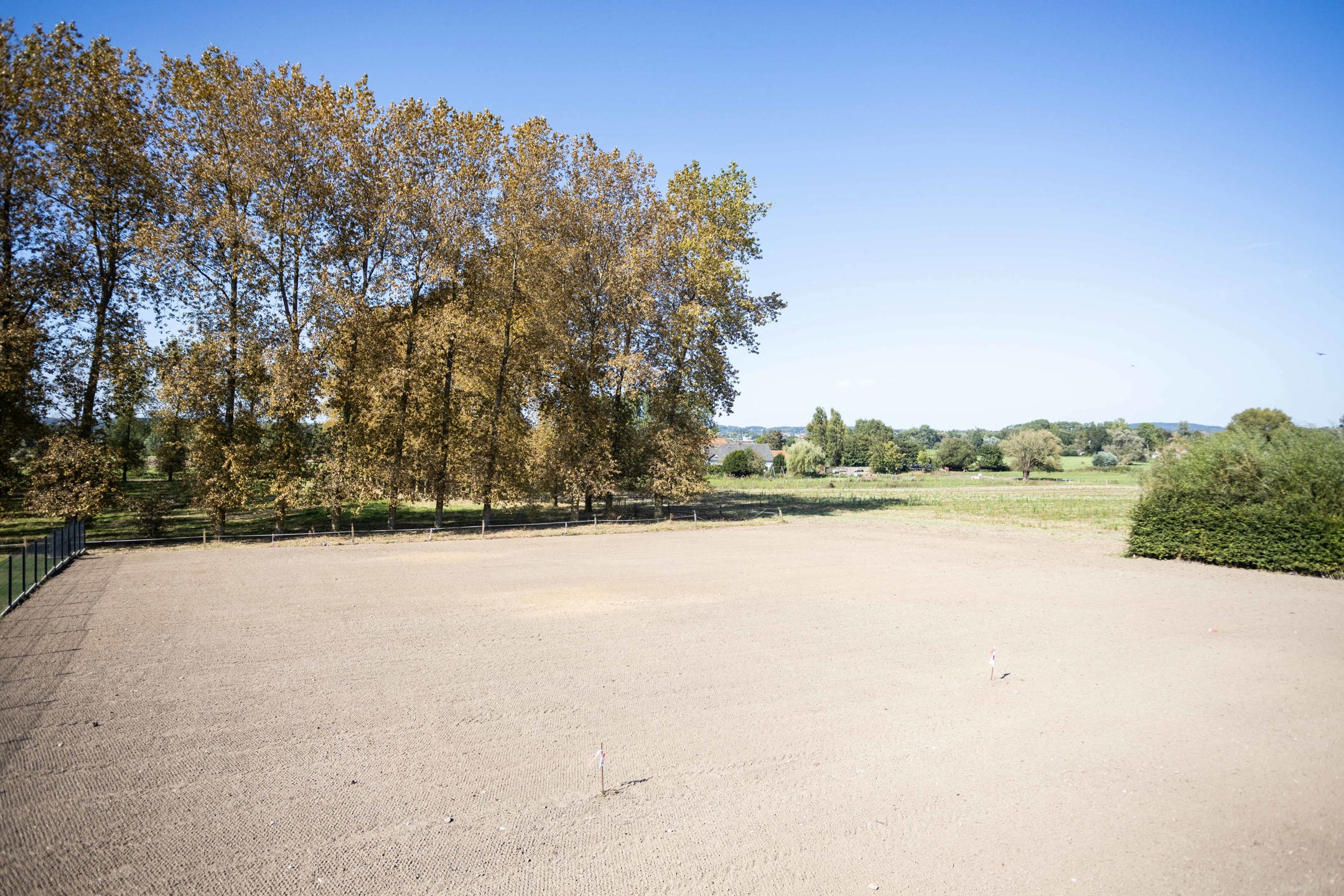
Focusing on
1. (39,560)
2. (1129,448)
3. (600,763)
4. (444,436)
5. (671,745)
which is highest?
(1129,448)

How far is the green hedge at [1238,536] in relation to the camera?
19016 millimetres

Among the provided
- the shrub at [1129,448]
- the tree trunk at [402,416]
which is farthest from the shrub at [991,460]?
the tree trunk at [402,416]

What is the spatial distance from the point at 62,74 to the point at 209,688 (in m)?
27.7

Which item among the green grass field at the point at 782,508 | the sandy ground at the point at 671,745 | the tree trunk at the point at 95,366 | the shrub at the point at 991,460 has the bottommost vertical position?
the sandy ground at the point at 671,745

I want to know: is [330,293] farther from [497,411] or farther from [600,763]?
[600,763]

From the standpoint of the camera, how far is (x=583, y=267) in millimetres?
33219

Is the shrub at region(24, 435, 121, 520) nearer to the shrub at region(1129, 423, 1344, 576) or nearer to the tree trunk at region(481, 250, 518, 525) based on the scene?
the tree trunk at region(481, 250, 518, 525)

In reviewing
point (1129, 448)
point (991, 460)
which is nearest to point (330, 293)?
point (991, 460)

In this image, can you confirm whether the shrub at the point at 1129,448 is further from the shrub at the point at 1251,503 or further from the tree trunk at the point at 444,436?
the tree trunk at the point at 444,436

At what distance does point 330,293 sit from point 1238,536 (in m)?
33.8

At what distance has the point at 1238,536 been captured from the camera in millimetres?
20703

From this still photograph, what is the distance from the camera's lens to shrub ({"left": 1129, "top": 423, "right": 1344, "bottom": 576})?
1945 cm

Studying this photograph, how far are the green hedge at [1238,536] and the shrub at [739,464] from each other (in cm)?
7099

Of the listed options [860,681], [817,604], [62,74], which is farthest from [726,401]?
[62,74]
